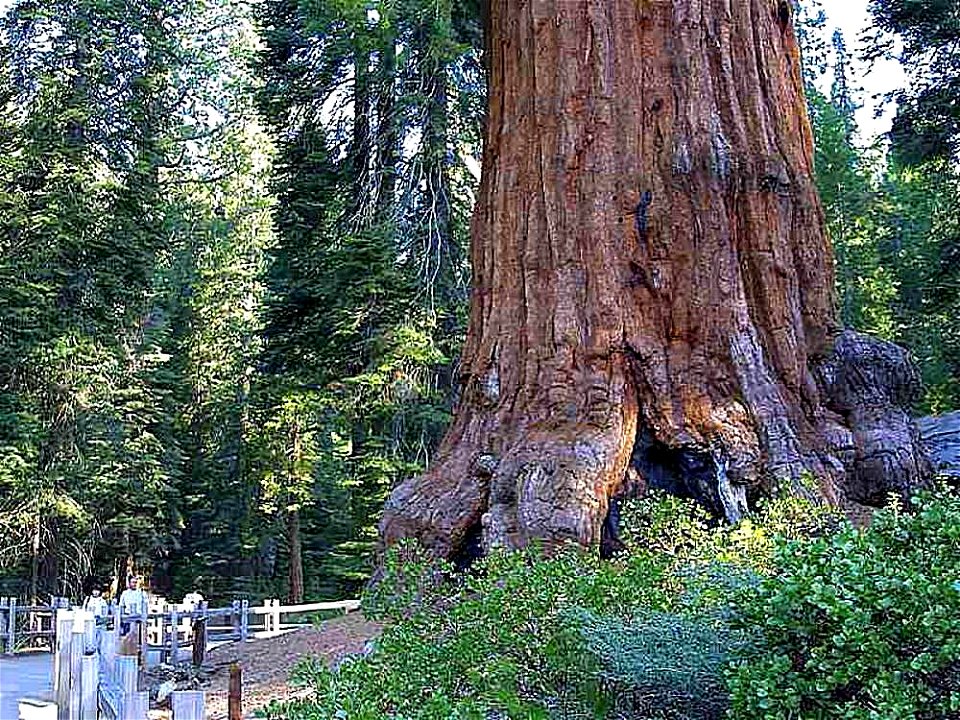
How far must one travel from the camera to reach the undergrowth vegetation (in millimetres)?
3486

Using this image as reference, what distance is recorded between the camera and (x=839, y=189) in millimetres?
29062

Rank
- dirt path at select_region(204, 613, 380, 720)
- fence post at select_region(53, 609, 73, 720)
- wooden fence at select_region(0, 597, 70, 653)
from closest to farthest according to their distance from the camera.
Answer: fence post at select_region(53, 609, 73, 720), dirt path at select_region(204, 613, 380, 720), wooden fence at select_region(0, 597, 70, 653)

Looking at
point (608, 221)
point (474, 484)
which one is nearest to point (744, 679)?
point (474, 484)

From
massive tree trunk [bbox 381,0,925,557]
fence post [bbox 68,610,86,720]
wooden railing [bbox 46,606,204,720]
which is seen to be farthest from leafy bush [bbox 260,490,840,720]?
massive tree trunk [bbox 381,0,925,557]

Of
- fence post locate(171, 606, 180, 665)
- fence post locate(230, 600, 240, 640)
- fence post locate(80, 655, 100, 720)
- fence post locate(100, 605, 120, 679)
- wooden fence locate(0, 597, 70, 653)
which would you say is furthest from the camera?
fence post locate(230, 600, 240, 640)

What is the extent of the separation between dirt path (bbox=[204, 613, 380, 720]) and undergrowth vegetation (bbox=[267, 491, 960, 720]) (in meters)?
3.63

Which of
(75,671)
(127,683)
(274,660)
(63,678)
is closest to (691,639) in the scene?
(127,683)

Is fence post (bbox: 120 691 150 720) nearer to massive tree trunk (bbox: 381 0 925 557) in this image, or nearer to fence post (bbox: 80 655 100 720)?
fence post (bbox: 80 655 100 720)

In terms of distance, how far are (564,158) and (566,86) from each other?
0.55m

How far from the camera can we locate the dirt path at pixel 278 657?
9.34 m

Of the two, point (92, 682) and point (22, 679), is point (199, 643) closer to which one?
point (22, 679)

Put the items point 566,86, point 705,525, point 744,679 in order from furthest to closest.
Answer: point 566,86 → point 705,525 → point 744,679

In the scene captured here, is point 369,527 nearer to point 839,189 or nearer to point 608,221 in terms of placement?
point 608,221

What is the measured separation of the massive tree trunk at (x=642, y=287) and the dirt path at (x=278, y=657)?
170 centimetres
